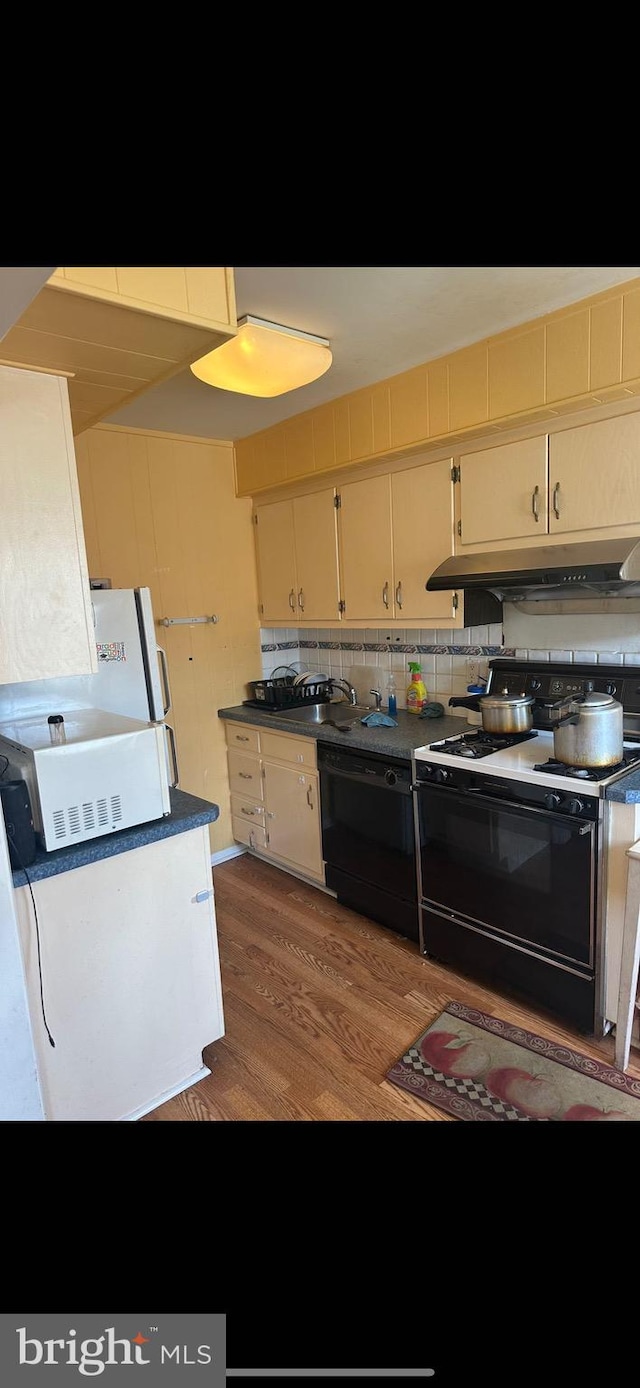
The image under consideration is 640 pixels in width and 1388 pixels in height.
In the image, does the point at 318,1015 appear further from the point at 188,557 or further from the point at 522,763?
the point at 188,557

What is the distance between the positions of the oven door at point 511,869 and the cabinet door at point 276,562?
153cm

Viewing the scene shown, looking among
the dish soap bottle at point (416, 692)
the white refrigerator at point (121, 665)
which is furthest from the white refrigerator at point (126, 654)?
the dish soap bottle at point (416, 692)

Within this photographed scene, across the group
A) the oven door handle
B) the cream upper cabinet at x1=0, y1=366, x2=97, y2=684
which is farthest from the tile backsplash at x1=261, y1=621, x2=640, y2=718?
the cream upper cabinet at x1=0, y1=366, x2=97, y2=684

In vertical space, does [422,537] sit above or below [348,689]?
above

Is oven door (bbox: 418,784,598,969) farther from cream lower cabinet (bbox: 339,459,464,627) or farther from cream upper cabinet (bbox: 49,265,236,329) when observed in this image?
cream upper cabinet (bbox: 49,265,236,329)

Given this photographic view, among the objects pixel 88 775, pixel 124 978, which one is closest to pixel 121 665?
pixel 88 775

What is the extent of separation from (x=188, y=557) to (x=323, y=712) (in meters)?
1.12

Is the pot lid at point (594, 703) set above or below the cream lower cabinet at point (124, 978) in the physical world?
above

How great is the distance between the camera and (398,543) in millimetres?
2793

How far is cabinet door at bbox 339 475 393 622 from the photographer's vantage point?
2.85 meters

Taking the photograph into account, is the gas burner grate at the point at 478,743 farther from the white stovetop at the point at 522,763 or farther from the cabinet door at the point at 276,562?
the cabinet door at the point at 276,562

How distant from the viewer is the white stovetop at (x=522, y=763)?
1884 mm

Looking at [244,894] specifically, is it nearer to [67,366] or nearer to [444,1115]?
[444,1115]

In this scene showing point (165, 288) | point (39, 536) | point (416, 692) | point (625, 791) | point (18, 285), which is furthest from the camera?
point (416, 692)
